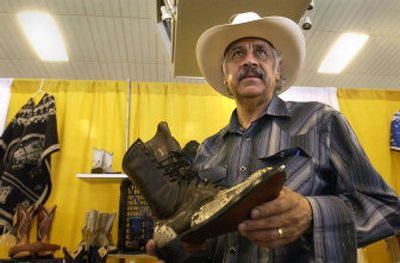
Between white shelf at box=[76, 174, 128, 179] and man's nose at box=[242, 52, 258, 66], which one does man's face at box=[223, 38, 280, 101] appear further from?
white shelf at box=[76, 174, 128, 179]

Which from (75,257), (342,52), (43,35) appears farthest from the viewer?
(342,52)

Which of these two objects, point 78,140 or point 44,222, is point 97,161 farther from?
point 44,222

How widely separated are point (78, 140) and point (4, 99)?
2.30 feet

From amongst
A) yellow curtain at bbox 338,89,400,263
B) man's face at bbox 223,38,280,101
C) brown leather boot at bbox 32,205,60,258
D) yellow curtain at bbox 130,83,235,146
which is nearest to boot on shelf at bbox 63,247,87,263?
brown leather boot at bbox 32,205,60,258

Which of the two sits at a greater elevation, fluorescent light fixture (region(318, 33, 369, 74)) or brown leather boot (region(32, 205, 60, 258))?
fluorescent light fixture (region(318, 33, 369, 74))

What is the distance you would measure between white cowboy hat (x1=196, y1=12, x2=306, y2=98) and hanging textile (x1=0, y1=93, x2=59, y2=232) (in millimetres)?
1575

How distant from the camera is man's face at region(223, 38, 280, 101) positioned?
3.80ft

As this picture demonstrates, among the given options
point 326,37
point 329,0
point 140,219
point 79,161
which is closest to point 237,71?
point 140,219

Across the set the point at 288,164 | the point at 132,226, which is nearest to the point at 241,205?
the point at 288,164

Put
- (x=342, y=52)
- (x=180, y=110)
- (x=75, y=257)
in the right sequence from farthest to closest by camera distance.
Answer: (x=342, y=52) → (x=180, y=110) → (x=75, y=257)

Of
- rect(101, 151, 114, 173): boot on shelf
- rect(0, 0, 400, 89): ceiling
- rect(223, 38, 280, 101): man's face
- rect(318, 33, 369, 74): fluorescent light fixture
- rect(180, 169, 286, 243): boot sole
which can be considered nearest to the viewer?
rect(180, 169, 286, 243): boot sole

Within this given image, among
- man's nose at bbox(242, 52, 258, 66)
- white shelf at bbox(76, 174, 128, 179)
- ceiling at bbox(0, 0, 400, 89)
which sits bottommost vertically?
white shelf at bbox(76, 174, 128, 179)

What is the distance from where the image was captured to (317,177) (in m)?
0.94

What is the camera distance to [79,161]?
273cm
